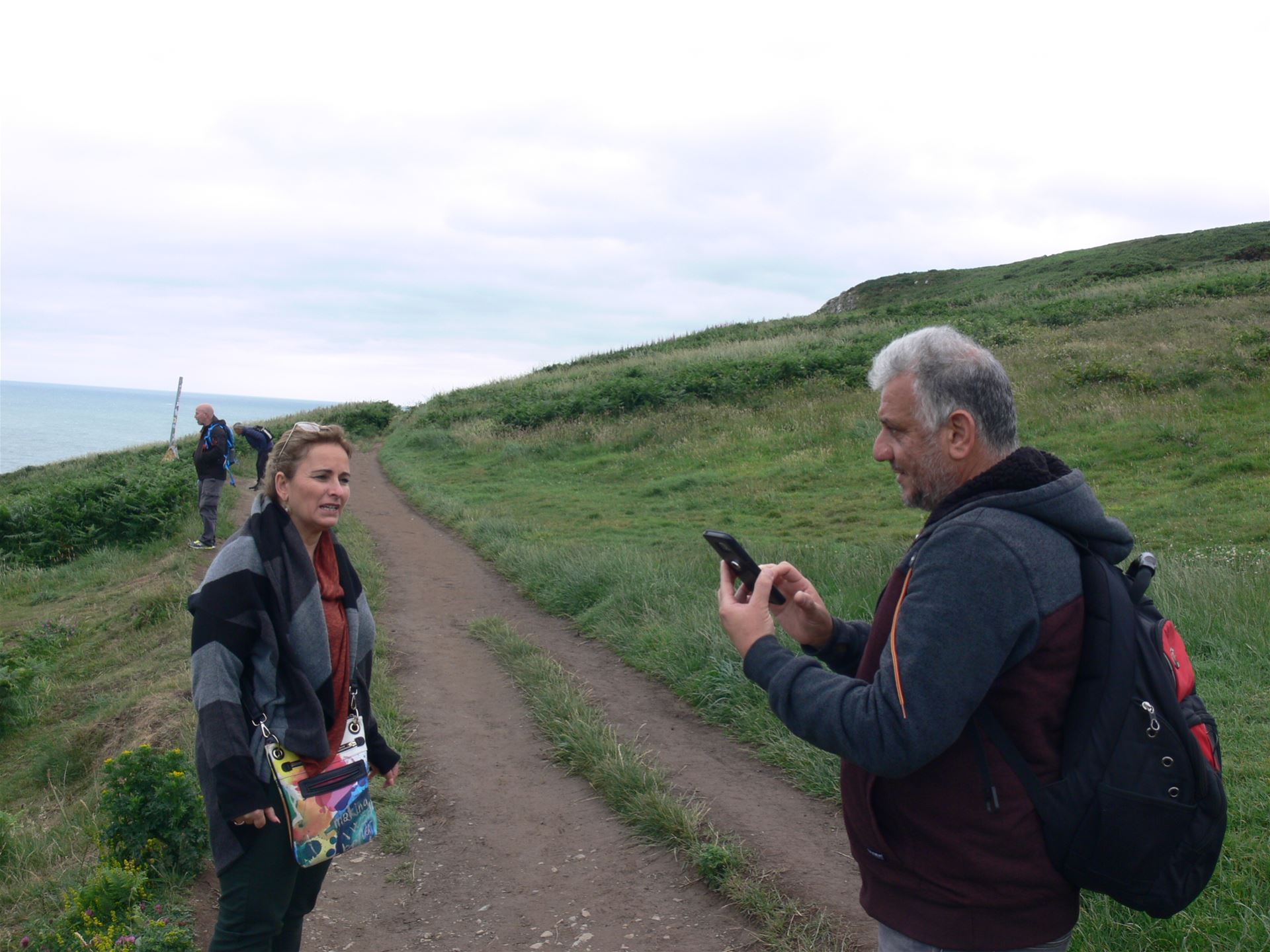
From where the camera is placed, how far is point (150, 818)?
4.26 metres

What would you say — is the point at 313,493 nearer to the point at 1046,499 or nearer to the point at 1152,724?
the point at 1046,499

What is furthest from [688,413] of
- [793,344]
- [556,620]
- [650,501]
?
[556,620]

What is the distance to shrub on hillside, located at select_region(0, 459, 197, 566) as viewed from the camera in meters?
16.3

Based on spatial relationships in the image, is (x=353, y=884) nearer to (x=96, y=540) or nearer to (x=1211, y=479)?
(x=1211, y=479)

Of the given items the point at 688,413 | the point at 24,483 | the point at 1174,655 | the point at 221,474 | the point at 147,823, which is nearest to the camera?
the point at 1174,655

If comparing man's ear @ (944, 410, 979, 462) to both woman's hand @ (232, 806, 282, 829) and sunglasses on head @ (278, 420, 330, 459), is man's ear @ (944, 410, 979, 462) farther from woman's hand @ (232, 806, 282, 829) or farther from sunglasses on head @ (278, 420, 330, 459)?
woman's hand @ (232, 806, 282, 829)

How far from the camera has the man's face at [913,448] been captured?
201 cm

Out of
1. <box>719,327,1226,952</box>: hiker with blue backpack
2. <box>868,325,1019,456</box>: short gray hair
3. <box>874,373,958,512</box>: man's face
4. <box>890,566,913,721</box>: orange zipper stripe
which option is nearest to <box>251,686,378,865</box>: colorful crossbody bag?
<box>719,327,1226,952</box>: hiker with blue backpack

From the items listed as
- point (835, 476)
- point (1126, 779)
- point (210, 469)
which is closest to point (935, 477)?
point (1126, 779)

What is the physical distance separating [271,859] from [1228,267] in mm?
41992

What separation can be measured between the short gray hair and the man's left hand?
0.49 m

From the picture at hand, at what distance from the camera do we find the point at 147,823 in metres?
4.26

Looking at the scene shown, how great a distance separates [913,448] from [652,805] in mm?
3236

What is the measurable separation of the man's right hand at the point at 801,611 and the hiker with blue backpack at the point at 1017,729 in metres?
0.35
